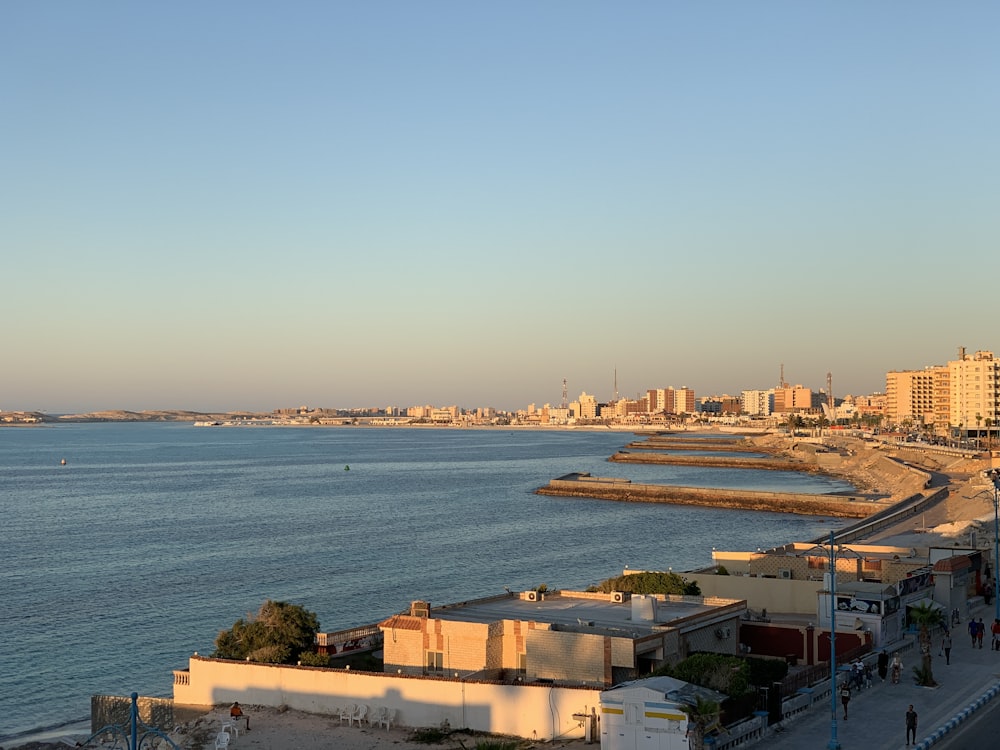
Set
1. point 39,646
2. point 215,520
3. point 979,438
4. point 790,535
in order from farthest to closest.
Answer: point 979,438, point 215,520, point 790,535, point 39,646

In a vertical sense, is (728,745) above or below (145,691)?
above

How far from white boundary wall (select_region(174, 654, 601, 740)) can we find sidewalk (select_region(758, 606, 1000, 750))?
13.6 feet

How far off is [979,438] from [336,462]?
10225cm

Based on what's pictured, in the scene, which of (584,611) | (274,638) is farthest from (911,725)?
(274,638)

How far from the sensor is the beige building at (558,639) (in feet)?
74.3

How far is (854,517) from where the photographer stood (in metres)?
83.4

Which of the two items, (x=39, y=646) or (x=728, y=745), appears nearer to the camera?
(x=728, y=745)

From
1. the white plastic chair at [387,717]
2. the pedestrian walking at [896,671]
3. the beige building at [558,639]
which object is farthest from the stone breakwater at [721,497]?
the white plastic chair at [387,717]

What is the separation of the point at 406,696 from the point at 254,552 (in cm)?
4413

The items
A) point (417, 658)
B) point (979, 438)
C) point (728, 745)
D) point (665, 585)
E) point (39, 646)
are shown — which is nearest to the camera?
point (728, 745)

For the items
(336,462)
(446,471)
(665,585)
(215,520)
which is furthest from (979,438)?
(665,585)

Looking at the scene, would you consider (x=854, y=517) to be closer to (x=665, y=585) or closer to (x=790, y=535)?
(x=790, y=535)

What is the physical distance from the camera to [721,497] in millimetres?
95375

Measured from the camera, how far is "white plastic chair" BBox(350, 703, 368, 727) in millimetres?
23484
